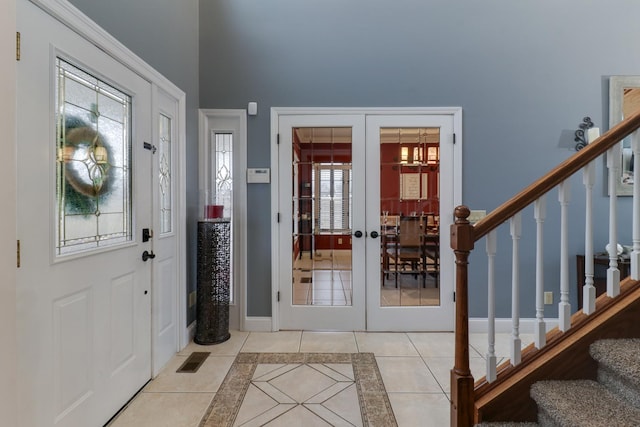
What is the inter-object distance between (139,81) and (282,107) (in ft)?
4.30

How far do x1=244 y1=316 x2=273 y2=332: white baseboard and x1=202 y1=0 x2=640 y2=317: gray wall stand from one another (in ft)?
0.21

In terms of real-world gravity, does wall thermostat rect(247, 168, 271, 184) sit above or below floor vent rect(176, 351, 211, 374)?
above

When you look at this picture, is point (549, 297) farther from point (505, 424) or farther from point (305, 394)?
point (305, 394)

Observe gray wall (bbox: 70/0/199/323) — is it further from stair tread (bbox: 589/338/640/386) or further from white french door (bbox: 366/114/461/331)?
stair tread (bbox: 589/338/640/386)

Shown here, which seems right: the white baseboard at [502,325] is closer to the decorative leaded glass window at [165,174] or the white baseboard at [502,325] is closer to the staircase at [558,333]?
the staircase at [558,333]

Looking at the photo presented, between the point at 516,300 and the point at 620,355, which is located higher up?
the point at 516,300

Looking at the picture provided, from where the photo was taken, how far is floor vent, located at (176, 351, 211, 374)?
238 centimetres

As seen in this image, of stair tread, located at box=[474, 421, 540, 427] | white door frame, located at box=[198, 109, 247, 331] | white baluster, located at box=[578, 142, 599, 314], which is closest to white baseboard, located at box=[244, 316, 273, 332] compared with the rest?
white door frame, located at box=[198, 109, 247, 331]

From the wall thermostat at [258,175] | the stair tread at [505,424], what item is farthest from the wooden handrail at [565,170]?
the wall thermostat at [258,175]

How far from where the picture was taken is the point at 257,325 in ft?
10.2

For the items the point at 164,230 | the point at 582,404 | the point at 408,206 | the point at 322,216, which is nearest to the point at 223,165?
the point at 164,230

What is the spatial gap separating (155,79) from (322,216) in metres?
1.83

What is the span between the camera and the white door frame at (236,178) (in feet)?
10.2

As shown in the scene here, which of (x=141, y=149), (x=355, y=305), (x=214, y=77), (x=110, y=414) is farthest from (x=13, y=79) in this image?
(x=355, y=305)
